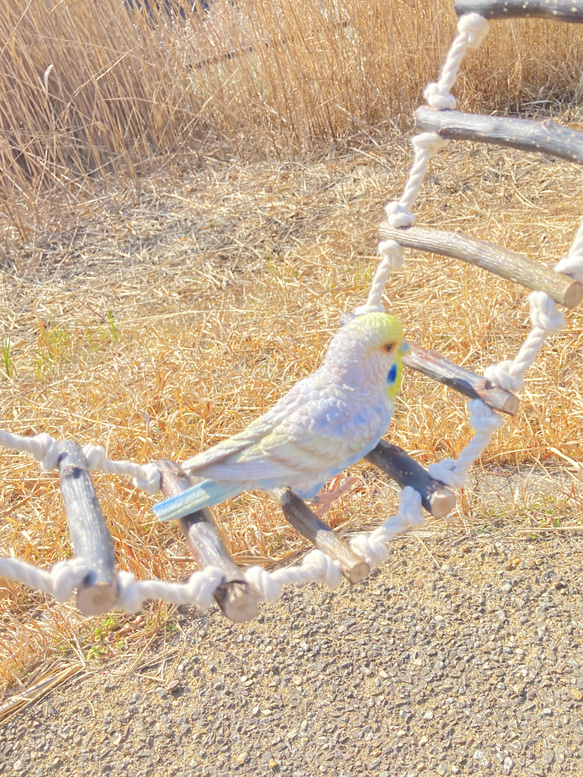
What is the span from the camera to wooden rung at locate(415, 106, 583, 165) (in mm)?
1134

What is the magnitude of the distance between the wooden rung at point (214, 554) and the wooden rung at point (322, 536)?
0.13 metres

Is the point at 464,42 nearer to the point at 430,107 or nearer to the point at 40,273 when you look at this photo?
the point at 430,107

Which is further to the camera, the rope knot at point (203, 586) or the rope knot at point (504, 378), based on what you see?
the rope knot at point (504, 378)

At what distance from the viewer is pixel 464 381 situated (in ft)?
3.71

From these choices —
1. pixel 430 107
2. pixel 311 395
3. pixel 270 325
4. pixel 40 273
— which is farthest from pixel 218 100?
pixel 311 395

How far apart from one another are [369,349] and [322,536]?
30 centimetres

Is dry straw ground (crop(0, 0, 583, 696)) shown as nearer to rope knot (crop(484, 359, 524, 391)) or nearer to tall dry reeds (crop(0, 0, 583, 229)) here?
tall dry reeds (crop(0, 0, 583, 229))

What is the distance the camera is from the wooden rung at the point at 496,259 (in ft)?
3.44

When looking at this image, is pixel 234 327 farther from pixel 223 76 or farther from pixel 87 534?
pixel 223 76

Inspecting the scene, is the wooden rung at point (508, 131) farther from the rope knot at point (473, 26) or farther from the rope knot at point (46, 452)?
the rope knot at point (46, 452)

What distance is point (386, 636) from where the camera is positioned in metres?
1.53

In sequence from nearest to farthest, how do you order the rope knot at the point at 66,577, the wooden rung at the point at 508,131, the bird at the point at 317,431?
the rope knot at the point at 66,577
the bird at the point at 317,431
the wooden rung at the point at 508,131

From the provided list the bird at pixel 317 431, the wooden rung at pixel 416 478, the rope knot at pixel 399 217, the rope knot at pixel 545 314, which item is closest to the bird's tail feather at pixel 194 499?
the bird at pixel 317 431

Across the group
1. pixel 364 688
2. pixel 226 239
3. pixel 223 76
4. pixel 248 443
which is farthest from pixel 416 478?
pixel 223 76
